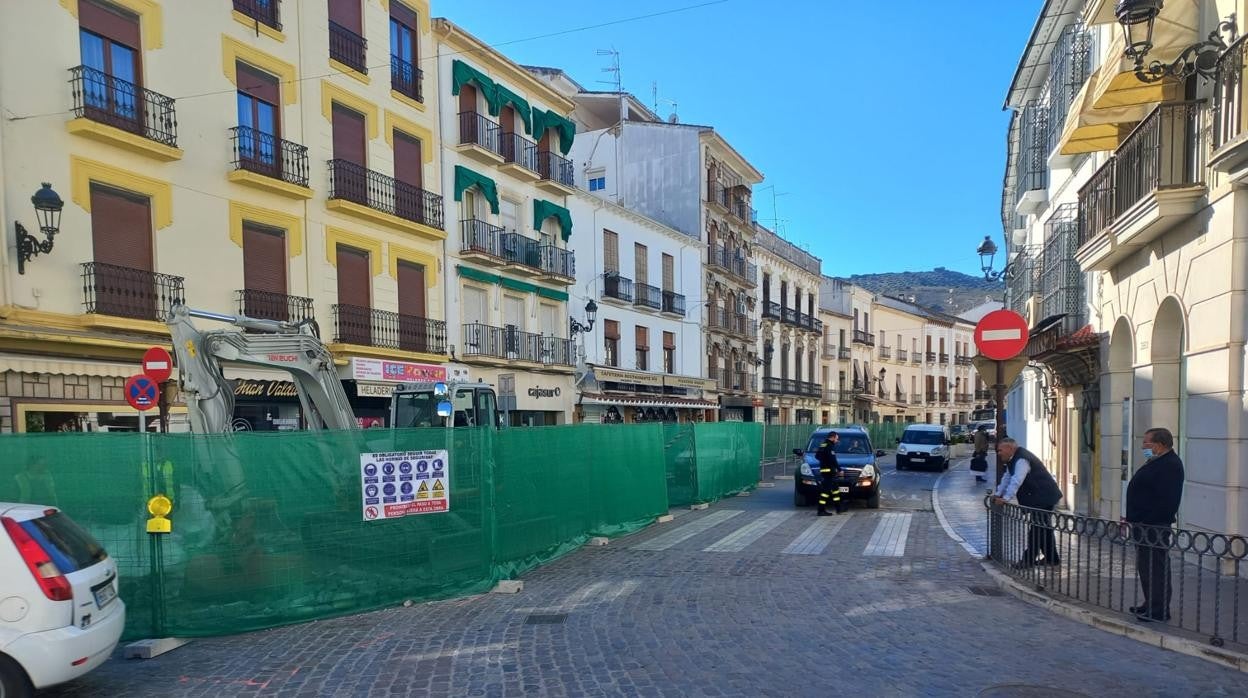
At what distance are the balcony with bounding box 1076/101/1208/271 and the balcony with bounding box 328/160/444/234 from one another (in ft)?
51.7

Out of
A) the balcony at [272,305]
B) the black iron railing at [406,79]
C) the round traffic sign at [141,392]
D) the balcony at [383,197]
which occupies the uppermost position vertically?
the black iron railing at [406,79]

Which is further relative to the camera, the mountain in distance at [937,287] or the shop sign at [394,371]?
the mountain in distance at [937,287]

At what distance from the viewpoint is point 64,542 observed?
17.1ft

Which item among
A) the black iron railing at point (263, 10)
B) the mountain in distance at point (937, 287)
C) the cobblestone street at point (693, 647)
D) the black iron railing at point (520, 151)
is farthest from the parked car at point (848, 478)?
the mountain in distance at point (937, 287)

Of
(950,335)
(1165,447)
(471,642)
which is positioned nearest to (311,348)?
(471,642)

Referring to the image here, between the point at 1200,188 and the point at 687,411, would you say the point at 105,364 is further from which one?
the point at 687,411

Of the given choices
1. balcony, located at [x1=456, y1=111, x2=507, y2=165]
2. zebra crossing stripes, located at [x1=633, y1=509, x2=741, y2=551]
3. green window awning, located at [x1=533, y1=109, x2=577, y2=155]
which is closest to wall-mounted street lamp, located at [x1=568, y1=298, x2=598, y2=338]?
green window awning, located at [x1=533, y1=109, x2=577, y2=155]

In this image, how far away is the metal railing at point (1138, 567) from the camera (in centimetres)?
605

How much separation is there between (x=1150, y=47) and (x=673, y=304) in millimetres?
27119

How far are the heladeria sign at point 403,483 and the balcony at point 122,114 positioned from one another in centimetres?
1014

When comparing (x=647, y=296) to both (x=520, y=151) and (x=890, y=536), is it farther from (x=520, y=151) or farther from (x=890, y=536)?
(x=890, y=536)

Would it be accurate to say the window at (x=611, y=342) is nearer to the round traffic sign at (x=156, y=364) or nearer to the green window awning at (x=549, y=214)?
the green window awning at (x=549, y=214)

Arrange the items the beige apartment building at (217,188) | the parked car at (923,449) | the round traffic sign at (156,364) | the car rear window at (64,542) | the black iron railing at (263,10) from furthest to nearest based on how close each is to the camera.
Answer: the parked car at (923,449)
the black iron railing at (263,10)
the beige apartment building at (217,188)
the round traffic sign at (156,364)
the car rear window at (64,542)

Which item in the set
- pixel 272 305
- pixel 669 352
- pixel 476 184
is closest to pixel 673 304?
pixel 669 352
